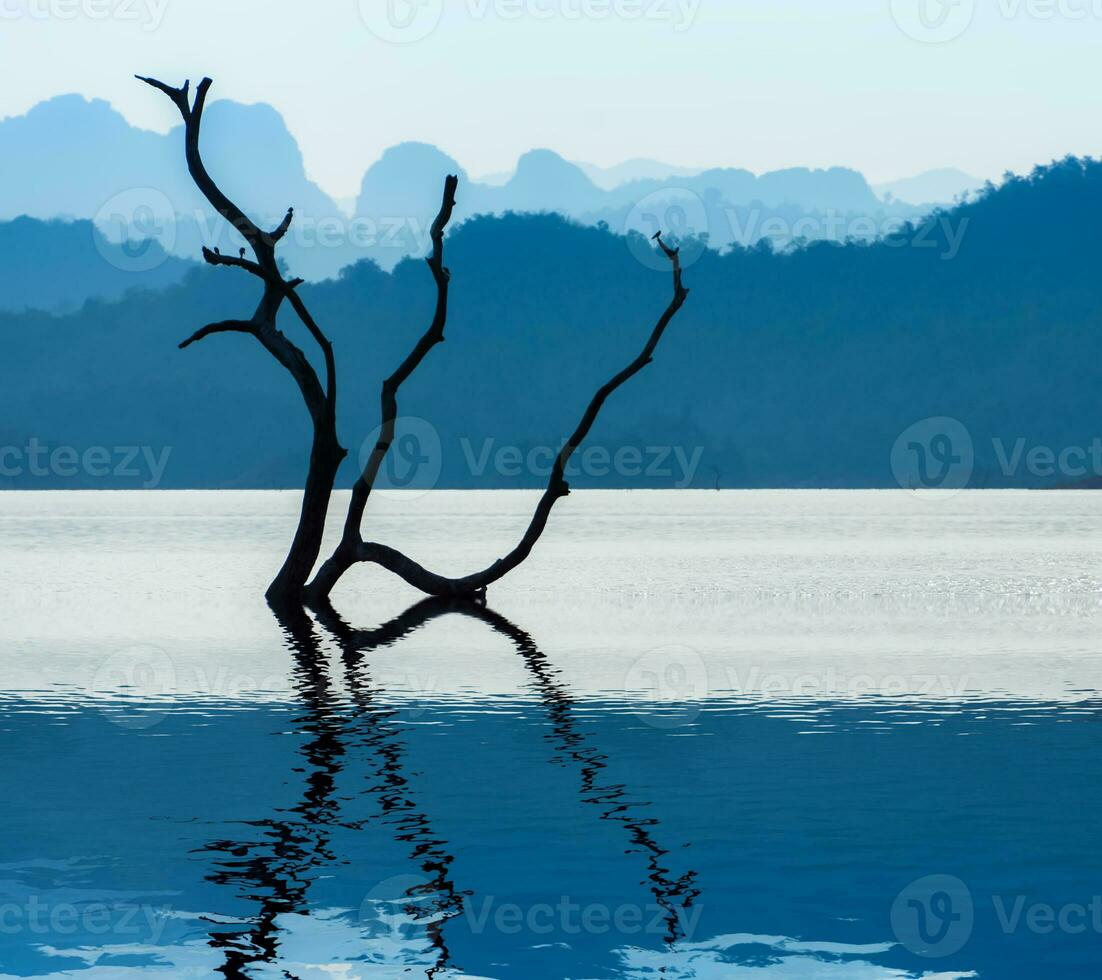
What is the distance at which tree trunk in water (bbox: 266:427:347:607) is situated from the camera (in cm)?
3838

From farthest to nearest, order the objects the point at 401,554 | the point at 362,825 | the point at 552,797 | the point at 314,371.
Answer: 1. the point at 401,554
2. the point at 314,371
3. the point at 552,797
4. the point at 362,825

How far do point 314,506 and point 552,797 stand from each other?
22.5 metres

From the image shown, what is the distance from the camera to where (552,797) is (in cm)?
1686

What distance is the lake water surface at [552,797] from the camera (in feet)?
38.7

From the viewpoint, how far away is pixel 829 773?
18250 millimetres

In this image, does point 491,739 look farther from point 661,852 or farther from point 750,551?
point 750,551

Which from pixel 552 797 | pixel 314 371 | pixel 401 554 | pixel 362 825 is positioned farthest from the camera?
pixel 401 554

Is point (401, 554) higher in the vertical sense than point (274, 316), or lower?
lower

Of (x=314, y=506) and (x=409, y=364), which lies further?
(x=409, y=364)

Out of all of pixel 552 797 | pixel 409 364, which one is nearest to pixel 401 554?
pixel 409 364

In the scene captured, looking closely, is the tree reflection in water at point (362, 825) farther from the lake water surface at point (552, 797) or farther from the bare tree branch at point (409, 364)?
the bare tree branch at point (409, 364)

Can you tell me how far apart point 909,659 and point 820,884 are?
1692 cm

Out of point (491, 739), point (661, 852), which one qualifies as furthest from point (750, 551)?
point (661, 852)

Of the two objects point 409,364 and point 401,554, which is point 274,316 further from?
point 401,554
